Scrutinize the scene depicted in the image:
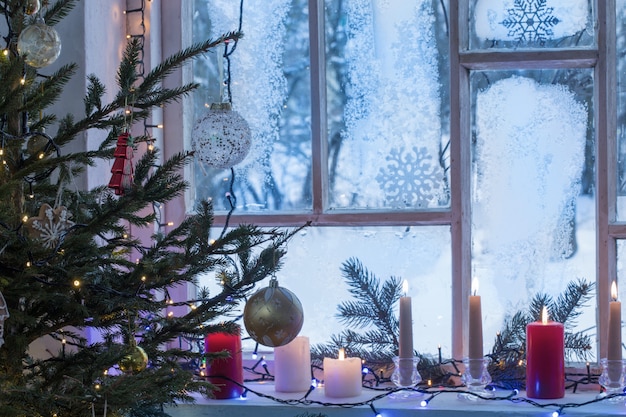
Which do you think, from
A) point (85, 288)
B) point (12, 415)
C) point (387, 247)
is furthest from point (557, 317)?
point (12, 415)

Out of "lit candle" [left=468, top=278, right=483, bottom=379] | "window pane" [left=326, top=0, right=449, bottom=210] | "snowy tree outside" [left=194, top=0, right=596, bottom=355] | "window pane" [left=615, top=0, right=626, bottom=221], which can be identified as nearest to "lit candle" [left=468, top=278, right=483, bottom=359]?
"lit candle" [left=468, top=278, right=483, bottom=379]

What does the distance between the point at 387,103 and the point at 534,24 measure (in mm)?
397

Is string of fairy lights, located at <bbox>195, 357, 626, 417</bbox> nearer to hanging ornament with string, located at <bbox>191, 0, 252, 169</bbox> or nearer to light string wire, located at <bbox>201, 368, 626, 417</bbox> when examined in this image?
light string wire, located at <bbox>201, 368, 626, 417</bbox>

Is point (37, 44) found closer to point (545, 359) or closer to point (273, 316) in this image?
point (273, 316)

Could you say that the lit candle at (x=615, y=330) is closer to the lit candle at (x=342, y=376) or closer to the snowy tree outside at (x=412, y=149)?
the snowy tree outside at (x=412, y=149)

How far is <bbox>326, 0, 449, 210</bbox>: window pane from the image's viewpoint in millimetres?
2209

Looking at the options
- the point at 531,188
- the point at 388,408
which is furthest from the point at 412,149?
the point at 388,408

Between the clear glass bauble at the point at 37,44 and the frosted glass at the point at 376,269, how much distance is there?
0.95 meters

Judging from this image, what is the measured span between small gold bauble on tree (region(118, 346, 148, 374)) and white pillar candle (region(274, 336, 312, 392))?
62 cm

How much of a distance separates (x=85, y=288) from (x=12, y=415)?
27 cm

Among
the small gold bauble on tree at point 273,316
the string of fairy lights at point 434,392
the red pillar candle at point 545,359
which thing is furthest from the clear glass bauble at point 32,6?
the red pillar candle at point 545,359

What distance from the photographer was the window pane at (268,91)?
226 centimetres

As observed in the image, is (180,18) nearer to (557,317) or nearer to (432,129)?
(432,129)

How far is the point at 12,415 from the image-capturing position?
131 centimetres
